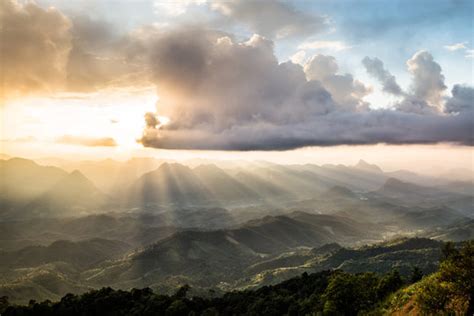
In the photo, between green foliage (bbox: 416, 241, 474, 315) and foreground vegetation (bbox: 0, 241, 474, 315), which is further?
foreground vegetation (bbox: 0, 241, 474, 315)

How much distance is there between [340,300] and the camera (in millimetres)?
99562

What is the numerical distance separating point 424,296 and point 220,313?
117 m

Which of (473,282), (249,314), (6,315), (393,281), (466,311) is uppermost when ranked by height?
(473,282)

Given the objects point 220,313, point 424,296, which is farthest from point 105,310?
point 424,296

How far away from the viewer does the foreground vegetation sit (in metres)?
59.8

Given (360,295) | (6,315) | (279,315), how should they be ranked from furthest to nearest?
(6,315) < (279,315) < (360,295)

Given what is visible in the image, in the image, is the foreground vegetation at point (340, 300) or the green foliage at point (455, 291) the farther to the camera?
the foreground vegetation at point (340, 300)

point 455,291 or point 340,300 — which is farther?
point 340,300

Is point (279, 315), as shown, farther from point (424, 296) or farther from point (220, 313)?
point (424, 296)

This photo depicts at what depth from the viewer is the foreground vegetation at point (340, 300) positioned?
196ft

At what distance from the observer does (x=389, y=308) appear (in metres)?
83.6

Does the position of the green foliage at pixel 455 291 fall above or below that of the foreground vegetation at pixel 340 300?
above

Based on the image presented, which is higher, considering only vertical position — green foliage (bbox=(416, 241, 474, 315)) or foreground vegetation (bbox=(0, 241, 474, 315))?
green foliage (bbox=(416, 241, 474, 315))

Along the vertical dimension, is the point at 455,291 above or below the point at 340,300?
above
